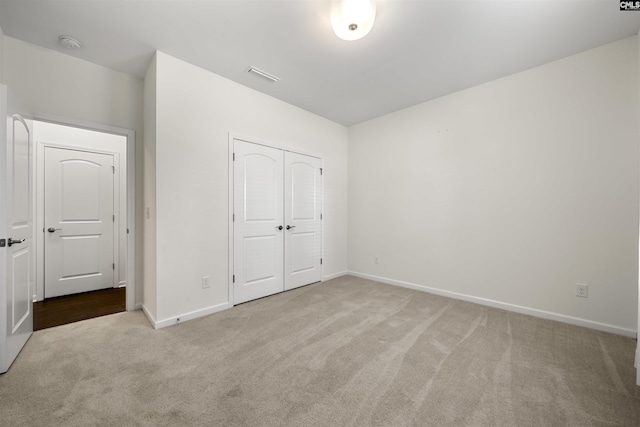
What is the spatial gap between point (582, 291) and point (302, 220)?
10.8 ft

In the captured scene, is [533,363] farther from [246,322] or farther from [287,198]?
[287,198]

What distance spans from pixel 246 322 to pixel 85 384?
1.24m

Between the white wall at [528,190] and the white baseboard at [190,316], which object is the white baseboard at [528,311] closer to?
the white wall at [528,190]

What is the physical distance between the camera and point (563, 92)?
104 inches

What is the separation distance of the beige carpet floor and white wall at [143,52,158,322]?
0.31m

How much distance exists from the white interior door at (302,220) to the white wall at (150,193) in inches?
64.4

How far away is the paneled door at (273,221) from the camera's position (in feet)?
10.5

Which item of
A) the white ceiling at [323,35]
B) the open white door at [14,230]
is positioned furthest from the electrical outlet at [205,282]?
the white ceiling at [323,35]

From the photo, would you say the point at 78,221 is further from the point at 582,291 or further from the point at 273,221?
the point at 582,291

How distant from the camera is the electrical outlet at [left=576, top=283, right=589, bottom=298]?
2.53m

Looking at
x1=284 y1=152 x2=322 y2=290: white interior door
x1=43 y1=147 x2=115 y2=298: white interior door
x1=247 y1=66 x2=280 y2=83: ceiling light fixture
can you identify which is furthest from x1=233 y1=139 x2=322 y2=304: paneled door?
x1=43 y1=147 x2=115 y2=298: white interior door

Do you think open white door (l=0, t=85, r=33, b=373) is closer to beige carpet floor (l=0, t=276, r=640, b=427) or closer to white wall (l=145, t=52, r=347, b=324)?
beige carpet floor (l=0, t=276, r=640, b=427)

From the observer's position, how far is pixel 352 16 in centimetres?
184

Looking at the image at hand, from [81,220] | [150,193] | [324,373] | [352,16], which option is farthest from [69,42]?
[324,373]
